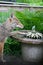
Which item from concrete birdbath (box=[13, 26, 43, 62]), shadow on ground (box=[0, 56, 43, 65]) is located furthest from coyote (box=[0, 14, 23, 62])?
shadow on ground (box=[0, 56, 43, 65])

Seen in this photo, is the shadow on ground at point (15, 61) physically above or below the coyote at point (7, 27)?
below

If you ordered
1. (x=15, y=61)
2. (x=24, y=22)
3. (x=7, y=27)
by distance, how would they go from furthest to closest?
(x=24, y=22), (x=15, y=61), (x=7, y=27)

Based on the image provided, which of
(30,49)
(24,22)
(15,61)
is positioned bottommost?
(15,61)

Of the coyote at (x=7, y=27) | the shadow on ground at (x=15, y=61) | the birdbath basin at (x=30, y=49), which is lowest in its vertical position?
the shadow on ground at (x=15, y=61)

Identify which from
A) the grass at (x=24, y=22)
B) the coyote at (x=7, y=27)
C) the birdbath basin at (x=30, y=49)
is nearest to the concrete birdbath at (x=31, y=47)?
the birdbath basin at (x=30, y=49)

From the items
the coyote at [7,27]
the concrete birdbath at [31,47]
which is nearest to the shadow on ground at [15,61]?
the concrete birdbath at [31,47]

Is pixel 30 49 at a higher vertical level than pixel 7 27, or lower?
lower

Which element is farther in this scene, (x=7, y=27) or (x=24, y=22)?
(x=24, y=22)

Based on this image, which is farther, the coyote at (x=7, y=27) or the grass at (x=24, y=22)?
the grass at (x=24, y=22)

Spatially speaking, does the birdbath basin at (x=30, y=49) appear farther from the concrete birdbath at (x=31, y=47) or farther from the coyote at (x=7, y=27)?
the coyote at (x=7, y=27)

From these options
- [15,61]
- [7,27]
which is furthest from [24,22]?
[15,61]

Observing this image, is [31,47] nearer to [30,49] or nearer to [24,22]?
[30,49]

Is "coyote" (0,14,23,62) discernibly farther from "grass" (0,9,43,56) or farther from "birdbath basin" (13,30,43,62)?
"grass" (0,9,43,56)

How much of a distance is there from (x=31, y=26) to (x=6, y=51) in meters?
0.68
